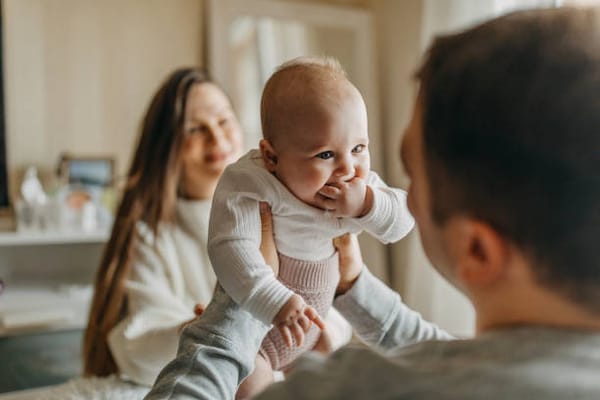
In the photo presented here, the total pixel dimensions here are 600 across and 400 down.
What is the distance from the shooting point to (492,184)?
465mm

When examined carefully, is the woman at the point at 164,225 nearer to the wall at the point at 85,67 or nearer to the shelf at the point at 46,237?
the shelf at the point at 46,237

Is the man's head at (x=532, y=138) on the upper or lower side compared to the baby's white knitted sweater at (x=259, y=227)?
upper

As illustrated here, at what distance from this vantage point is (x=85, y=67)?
2.47 m

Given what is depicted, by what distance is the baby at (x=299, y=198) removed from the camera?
0.65 metres

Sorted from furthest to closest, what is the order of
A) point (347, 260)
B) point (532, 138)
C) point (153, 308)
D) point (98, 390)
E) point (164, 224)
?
point (164, 224), point (153, 308), point (98, 390), point (347, 260), point (532, 138)

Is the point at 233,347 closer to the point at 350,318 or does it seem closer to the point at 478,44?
the point at 350,318

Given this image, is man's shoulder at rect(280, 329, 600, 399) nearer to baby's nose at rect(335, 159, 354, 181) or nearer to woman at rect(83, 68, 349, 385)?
baby's nose at rect(335, 159, 354, 181)

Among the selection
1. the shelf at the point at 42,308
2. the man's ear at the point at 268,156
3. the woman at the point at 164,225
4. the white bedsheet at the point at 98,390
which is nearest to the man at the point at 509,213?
the man's ear at the point at 268,156

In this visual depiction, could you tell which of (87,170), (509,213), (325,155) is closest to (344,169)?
(325,155)

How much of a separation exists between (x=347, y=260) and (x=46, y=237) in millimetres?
1612

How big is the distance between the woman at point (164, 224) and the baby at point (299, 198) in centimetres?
67

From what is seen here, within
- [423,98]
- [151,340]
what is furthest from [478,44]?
[151,340]

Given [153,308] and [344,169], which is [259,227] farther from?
[153,308]

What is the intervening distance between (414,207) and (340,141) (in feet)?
0.50
